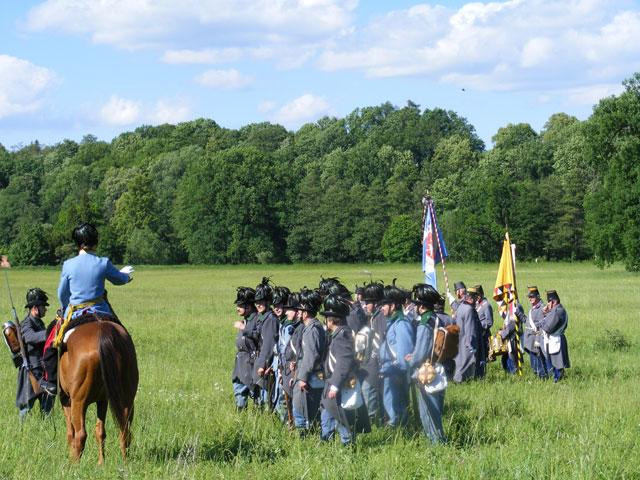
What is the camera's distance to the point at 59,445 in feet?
34.6

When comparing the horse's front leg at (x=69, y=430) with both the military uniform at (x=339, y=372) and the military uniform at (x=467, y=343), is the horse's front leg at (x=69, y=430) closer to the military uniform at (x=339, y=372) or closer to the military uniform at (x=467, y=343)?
the military uniform at (x=339, y=372)

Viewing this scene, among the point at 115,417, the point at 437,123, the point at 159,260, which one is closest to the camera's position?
the point at 115,417

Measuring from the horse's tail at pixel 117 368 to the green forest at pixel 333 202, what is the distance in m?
59.3

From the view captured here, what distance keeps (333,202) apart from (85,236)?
99.3 m

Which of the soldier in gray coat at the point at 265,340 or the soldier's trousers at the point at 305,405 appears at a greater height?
the soldier in gray coat at the point at 265,340

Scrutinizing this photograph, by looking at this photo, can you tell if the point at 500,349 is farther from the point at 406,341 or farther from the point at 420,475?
the point at 420,475

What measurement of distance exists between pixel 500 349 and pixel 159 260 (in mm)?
85054

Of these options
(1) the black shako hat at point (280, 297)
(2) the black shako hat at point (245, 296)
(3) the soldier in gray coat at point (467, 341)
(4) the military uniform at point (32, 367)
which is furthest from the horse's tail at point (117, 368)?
(3) the soldier in gray coat at point (467, 341)

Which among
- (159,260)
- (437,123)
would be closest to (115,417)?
(159,260)

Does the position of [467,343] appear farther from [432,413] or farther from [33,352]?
[33,352]

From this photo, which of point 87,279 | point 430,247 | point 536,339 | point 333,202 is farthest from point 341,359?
point 333,202

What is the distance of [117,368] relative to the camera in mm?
9609

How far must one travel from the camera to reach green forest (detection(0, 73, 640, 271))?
314 feet

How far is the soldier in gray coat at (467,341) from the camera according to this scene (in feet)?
57.3
